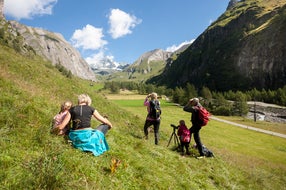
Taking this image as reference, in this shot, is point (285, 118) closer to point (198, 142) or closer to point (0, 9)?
point (198, 142)

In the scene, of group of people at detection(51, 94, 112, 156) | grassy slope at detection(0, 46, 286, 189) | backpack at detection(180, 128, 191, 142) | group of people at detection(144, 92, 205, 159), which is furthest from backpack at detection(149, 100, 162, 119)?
group of people at detection(51, 94, 112, 156)

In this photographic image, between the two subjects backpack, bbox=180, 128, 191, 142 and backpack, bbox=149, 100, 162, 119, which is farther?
backpack, bbox=149, 100, 162, 119

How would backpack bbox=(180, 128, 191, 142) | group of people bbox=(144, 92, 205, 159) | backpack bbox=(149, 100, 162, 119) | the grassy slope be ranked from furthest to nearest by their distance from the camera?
backpack bbox=(149, 100, 162, 119), backpack bbox=(180, 128, 191, 142), group of people bbox=(144, 92, 205, 159), the grassy slope

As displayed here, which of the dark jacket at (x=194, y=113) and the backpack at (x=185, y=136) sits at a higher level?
the dark jacket at (x=194, y=113)

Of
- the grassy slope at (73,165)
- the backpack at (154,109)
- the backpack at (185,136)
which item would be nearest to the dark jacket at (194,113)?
the backpack at (185,136)

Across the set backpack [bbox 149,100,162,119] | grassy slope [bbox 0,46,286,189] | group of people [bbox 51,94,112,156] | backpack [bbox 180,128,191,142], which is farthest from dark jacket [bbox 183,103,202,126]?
group of people [bbox 51,94,112,156]

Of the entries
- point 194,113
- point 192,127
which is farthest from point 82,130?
point 192,127

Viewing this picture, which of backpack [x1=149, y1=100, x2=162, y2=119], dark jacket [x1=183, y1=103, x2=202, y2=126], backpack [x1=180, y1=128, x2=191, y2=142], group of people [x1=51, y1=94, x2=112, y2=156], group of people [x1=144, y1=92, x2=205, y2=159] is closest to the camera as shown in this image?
group of people [x1=51, y1=94, x2=112, y2=156]

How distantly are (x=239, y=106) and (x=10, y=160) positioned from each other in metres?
115

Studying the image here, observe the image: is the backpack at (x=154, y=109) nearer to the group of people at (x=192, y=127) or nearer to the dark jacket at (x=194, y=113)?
the group of people at (x=192, y=127)

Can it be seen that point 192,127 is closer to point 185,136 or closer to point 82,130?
point 185,136

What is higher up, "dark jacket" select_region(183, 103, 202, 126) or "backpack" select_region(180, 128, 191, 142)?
"dark jacket" select_region(183, 103, 202, 126)

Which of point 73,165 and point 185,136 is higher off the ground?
point 73,165

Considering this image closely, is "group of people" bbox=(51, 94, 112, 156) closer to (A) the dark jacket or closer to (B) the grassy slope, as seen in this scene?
(B) the grassy slope
